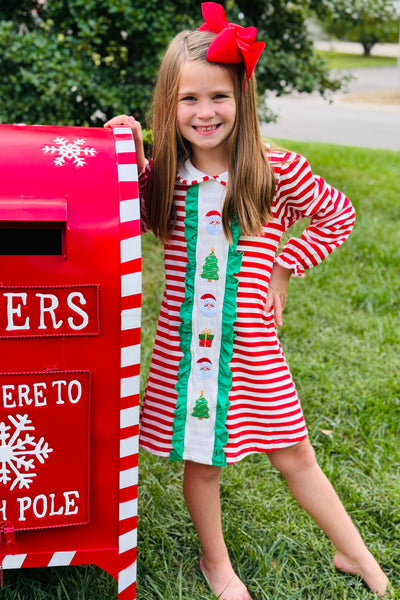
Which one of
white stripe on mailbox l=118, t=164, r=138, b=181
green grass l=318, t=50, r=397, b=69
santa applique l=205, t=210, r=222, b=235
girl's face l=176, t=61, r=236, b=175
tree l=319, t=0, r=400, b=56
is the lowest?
green grass l=318, t=50, r=397, b=69

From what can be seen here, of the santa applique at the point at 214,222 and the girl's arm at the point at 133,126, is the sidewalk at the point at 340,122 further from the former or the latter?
the santa applique at the point at 214,222

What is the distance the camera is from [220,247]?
182 centimetres

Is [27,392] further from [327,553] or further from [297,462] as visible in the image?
[327,553]

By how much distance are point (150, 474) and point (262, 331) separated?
2.89 ft

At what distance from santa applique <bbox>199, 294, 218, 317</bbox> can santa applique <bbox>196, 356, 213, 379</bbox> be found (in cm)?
12

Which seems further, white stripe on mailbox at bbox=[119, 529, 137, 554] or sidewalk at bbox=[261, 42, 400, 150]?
sidewalk at bbox=[261, 42, 400, 150]

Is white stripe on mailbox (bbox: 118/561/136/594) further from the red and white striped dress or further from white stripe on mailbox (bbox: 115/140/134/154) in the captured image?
white stripe on mailbox (bbox: 115/140/134/154)

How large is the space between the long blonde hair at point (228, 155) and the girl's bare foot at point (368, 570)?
98 cm

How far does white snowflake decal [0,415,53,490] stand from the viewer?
5.39 feet

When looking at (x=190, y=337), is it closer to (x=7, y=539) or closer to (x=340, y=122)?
(x=7, y=539)

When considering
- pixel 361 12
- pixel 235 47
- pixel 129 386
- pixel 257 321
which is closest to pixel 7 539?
pixel 129 386

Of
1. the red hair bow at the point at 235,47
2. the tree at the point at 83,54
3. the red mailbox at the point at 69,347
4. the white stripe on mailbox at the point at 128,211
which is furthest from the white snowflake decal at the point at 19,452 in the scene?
the tree at the point at 83,54

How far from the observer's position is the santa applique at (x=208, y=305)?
183cm

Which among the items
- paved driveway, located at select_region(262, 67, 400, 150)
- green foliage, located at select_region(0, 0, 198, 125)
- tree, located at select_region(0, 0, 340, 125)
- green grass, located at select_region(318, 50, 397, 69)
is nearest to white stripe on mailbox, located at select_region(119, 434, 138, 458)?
tree, located at select_region(0, 0, 340, 125)
